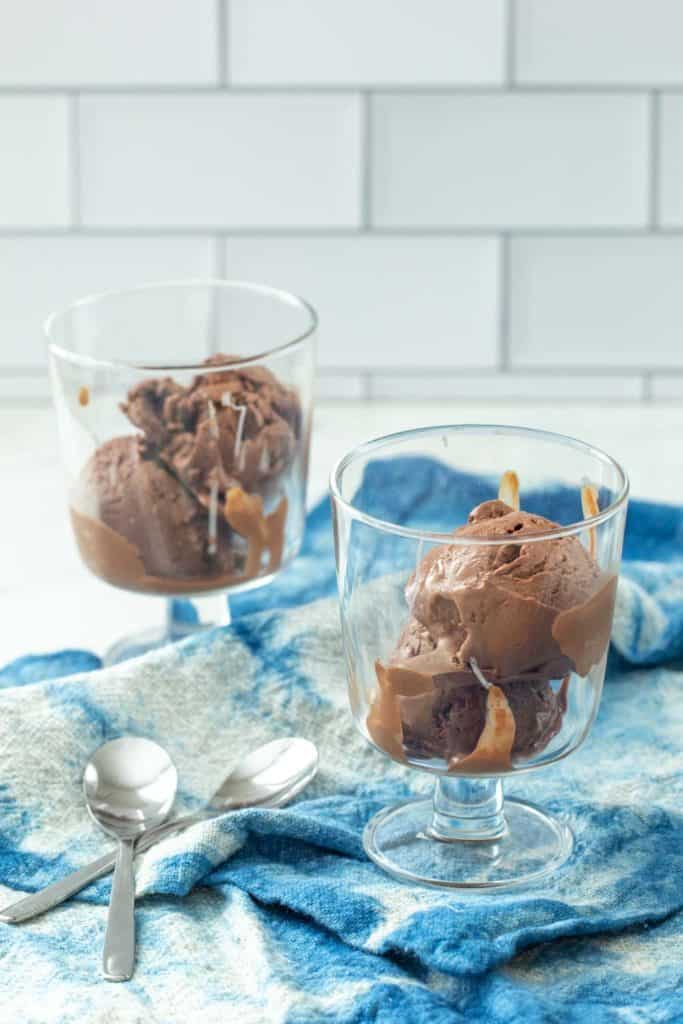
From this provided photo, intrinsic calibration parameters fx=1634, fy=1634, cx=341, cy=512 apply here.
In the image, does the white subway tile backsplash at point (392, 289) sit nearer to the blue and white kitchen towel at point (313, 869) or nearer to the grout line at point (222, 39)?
the grout line at point (222, 39)

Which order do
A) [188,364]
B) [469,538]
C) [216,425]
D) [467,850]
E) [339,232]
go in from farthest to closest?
[339,232]
[188,364]
[216,425]
[467,850]
[469,538]

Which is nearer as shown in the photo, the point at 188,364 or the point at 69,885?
the point at 69,885

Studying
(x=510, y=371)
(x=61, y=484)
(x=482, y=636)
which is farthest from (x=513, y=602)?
(x=510, y=371)

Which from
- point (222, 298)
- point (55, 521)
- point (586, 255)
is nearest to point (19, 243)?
point (55, 521)

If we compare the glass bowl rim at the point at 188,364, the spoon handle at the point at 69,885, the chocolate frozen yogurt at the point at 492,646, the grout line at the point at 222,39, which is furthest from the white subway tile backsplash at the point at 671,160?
the spoon handle at the point at 69,885

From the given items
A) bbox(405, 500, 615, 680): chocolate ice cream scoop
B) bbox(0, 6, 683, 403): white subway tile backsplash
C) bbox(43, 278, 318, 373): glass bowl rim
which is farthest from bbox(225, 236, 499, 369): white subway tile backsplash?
bbox(405, 500, 615, 680): chocolate ice cream scoop

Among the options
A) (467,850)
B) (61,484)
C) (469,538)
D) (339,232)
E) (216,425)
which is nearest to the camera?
(469,538)

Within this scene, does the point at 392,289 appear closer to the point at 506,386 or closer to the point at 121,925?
the point at 506,386
